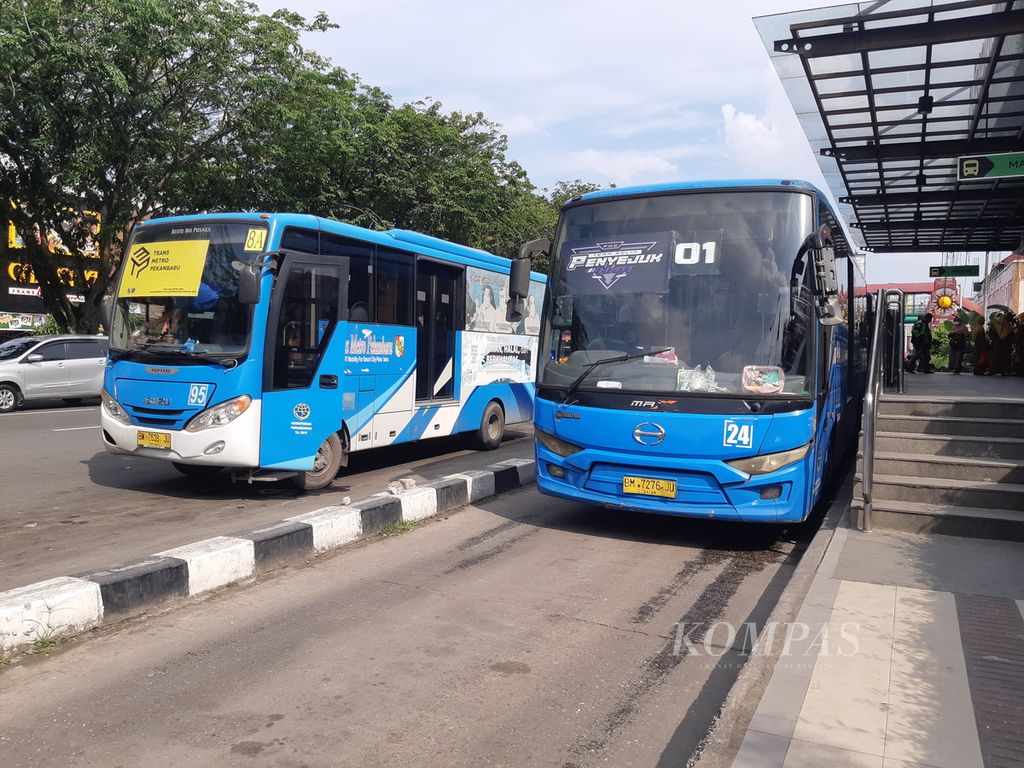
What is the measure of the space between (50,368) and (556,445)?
595 inches

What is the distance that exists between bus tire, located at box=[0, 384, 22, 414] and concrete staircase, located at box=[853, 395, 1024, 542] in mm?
16870

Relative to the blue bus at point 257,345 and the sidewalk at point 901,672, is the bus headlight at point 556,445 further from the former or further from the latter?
the blue bus at point 257,345

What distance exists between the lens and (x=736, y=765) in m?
3.09

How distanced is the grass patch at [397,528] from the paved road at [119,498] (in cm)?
111

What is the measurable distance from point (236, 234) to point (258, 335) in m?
1.07

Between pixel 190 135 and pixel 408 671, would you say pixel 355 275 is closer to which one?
pixel 408 671

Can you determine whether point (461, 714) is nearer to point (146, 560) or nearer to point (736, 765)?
point (736, 765)

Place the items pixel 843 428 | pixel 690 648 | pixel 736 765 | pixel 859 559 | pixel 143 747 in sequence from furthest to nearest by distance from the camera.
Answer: pixel 843 428 → pixel 859 559 → pixel 690 648 → pixel 143 747 → pixel 736 765

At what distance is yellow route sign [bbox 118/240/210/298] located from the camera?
8.29 meters

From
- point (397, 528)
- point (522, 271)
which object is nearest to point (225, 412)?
point (397, 528)

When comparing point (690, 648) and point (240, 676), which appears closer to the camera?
point (240, 676)

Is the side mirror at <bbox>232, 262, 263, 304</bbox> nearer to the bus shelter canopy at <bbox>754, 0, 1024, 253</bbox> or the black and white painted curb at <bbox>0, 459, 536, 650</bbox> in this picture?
the black and white painted curb at <bbox>0, 459, 536, 650</bbox>

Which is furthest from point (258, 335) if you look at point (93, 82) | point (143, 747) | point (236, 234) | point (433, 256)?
point (93, 82)

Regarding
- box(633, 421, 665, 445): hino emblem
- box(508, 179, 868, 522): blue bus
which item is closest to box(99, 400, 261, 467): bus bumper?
box(508, 179, 868, 522): blue bus
